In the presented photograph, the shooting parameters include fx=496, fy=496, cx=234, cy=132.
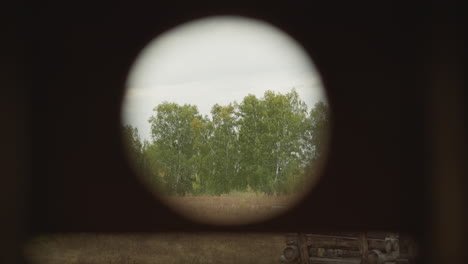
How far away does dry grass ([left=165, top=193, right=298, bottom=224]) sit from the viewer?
218cm

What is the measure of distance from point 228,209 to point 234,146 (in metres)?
20.2

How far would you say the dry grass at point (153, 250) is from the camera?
16469 millimetres

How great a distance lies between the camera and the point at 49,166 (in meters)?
1.94

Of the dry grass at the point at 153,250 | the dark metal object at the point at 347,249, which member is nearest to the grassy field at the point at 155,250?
the dry grass at the point at 153,250

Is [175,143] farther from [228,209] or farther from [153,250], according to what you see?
[153,250]

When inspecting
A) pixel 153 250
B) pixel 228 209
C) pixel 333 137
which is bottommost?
pixel 153 250

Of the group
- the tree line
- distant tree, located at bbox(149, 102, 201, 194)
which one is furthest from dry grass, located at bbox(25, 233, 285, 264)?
distant tree, located at bbox(149, 102, 201, 194)

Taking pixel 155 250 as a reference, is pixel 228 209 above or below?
above

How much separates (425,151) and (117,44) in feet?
4.08

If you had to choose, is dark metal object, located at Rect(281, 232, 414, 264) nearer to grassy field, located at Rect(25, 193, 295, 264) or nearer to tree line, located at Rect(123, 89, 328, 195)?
grassy field, located at Rect(25, 193, 295, 264)

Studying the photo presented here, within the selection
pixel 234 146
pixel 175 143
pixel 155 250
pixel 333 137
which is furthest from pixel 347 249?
pixel 175 143

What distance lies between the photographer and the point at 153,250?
59.6 feet

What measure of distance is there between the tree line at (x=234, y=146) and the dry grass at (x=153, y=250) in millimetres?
20274

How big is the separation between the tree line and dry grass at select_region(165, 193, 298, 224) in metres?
11.7
